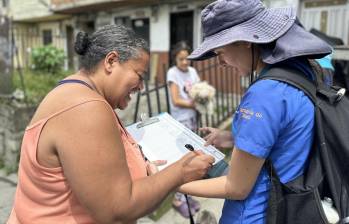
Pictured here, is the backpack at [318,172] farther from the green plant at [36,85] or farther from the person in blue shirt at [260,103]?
the green plant at [36,85]

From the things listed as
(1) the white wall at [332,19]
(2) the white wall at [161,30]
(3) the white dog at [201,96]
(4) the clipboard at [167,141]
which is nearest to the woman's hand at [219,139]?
(4) the clipboard at [167,141]

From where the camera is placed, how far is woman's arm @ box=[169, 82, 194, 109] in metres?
4.28

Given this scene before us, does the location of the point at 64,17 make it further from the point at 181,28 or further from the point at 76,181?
the point at 76,181

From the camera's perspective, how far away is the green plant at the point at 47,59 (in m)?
7.71

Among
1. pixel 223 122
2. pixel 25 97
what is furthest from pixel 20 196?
pixel 223 122

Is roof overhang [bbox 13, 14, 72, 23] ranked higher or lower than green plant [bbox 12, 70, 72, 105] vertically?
higher

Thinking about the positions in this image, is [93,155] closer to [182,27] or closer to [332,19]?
[332,19]

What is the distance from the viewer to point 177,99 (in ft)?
14.1

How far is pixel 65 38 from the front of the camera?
16.0 meters

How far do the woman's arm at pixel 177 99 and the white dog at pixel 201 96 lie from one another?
7cm

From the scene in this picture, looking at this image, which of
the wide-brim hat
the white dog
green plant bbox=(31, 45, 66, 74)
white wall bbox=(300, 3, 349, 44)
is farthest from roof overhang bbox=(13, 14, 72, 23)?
the wide-brim hat

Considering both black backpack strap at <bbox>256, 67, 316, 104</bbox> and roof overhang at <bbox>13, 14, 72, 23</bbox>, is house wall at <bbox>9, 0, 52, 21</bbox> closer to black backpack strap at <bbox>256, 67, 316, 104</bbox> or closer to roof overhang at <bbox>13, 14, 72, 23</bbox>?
roof overhang at <bbox>13, 14, 72, 23</bbox>

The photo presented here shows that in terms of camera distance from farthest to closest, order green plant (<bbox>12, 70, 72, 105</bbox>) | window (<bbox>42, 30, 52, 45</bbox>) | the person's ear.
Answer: window (<bbox>42, 30, 52, 45</bbox>) < green plant (<bbox>12, 70, 72, 105</bbox>) < the person's ear

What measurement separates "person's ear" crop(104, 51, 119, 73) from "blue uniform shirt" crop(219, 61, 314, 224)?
0.50 metres
